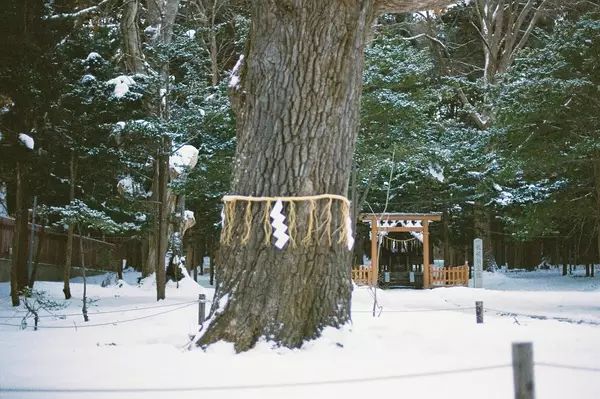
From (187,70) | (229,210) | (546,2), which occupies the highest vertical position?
(546,2)

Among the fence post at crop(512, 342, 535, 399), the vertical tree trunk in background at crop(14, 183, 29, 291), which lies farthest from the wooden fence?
the fence post at crop(512, 342, 535, 399)

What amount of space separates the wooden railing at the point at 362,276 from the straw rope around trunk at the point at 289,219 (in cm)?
1617

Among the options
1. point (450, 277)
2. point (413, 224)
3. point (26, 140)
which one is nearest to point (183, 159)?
point (26, 140)

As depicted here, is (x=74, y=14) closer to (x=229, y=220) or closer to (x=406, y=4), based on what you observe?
(x=406, y=4)

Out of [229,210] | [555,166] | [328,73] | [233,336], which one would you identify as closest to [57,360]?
[233,336]

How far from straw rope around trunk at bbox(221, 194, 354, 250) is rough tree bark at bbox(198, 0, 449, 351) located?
48 mm

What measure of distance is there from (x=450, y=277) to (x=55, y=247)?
1549 centimetres

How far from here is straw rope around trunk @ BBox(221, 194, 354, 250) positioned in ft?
15.8

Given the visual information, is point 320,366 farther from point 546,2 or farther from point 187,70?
point 546,2

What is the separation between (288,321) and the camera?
15.4 ft

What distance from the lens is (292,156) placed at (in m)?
4.86

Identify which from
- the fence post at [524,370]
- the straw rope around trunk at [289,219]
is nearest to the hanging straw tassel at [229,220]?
the straw rope around trunk at [289,219]

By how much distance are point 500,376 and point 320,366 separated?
136cm

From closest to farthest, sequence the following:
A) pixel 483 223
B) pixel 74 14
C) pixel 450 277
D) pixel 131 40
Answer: pixel 74 14 < pixel 131 40 < pixel 450 277 < pixel 483 223
